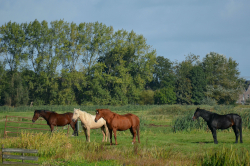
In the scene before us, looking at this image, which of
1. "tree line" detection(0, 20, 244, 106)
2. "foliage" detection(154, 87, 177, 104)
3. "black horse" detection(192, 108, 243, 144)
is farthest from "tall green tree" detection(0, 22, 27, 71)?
"black horse" detection(192, 108, 243, 144)

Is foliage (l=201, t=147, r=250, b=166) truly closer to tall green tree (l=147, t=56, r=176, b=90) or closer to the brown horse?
the brown horse

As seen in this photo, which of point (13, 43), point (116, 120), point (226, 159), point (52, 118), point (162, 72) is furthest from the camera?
point (162, 72)

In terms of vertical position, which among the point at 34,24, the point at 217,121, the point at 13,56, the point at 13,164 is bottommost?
the point at 13,164

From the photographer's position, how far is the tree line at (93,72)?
60469 millimetres

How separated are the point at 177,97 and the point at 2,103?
41467mm

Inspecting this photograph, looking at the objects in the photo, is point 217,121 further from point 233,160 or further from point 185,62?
point 185,62

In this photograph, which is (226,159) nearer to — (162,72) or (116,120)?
(116,120)

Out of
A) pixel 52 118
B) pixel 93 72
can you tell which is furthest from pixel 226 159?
pixel 93 72

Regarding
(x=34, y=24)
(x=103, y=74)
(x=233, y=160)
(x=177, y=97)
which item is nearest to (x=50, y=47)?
(x=34, y=24)

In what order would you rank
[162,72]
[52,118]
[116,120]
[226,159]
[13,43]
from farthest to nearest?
1. [162,72]
2. [13,43]
3. [52,118]
4. [116,120]
5. [226,159]

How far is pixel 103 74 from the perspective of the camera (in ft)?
216

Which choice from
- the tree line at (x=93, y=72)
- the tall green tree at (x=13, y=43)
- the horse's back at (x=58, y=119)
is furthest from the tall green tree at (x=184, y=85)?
the horse's back at (x=58, y=119)

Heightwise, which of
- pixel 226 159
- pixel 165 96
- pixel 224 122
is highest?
pixel 165 96

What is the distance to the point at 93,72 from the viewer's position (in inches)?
2596
